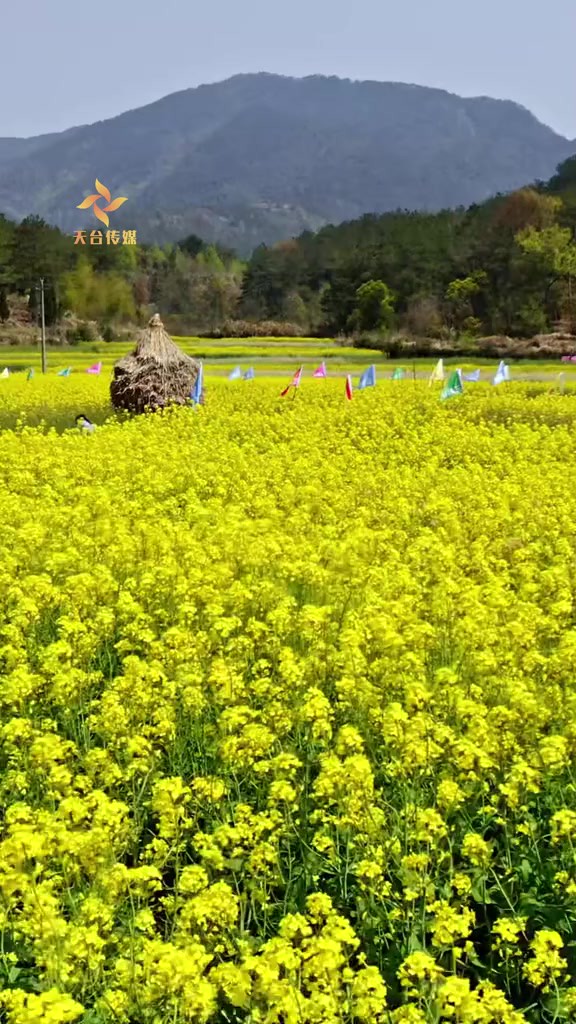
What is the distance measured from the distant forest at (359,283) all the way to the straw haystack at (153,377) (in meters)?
35.5

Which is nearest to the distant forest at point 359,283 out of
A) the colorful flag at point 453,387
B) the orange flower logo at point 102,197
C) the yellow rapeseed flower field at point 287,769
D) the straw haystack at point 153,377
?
the orange flower logo at point 102,197

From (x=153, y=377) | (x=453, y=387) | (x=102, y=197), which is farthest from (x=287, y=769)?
(x=102, y=197)

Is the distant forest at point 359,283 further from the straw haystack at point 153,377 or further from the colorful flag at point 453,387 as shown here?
the colorful flag at point 453,387

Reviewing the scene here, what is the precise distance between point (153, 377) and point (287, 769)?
17.2 m

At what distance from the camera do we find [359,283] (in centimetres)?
7794

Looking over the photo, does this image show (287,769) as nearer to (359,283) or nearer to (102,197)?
(102,197)

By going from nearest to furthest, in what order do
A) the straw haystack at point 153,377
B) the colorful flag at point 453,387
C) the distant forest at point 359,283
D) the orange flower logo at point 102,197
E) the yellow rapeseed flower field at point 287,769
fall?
the yellow rapeseed flower field at point 287,769 → the colorful flag at point 453,387 → the straw haystack at point 153,377 → the orange flower logo at point 102,197 → the distant forest at point 359,283

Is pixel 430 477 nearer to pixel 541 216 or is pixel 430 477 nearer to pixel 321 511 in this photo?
pixel 321 511

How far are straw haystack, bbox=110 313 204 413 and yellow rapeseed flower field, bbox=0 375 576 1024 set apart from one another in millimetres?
11657

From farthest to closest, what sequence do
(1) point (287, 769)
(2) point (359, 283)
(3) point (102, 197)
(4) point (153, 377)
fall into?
(2) point (359, 283) < (3) point (102, 197) < (4) point (153, 377) < (1) point (287, 769)

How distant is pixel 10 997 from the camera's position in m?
2.90

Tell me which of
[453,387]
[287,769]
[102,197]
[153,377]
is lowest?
[287,769]

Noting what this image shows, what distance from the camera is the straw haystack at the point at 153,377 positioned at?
68.0 ft

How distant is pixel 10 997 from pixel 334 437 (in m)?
13.0
